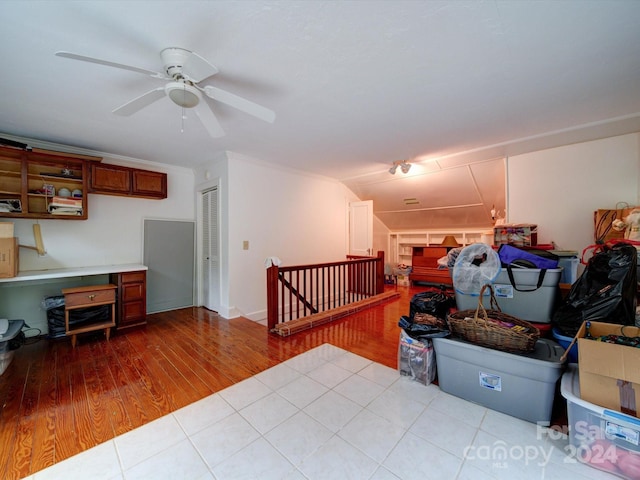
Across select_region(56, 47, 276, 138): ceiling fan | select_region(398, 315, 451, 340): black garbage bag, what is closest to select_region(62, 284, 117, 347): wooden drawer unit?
select_region(56, 47, 276, 138): ceiling fan

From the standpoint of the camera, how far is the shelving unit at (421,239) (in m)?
5.79

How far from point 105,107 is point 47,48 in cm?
81

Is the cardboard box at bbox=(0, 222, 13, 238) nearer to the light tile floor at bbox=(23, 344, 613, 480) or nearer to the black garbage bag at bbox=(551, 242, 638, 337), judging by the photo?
the light tile floor at bbox=(23, 344, 613, 480)

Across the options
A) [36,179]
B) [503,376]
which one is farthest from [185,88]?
[36,179]

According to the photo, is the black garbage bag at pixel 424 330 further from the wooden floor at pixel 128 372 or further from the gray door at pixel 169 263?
the gray door at pixel 169 263

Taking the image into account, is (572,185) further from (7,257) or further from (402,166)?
(7,257)

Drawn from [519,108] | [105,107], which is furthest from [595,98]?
[105,107]

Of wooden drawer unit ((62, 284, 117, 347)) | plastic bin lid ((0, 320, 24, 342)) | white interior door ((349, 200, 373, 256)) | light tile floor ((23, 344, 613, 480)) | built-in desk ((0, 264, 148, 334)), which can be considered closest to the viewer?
light tile floor ((23, 344, 613, 480))

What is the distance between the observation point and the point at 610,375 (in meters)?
1.27

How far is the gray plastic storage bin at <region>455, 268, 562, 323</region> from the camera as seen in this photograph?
2035 millimetres

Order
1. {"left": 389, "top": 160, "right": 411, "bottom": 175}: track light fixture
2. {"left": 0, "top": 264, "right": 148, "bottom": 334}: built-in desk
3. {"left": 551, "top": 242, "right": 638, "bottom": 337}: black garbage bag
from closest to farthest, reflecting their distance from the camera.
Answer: {"left": 551, "top": 242, "right": 638, "bottom": 337}: black garbage bag < {"left": 0, "top": 264, "right": 148, "bottom": 334}: built-in desk < {"left": 389, "top": 160, "right": 411, "bottom": 175}: track light fixture

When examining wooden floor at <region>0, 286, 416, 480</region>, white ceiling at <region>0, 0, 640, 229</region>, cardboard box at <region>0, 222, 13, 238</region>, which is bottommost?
wooden floor at <region>0, 286, 416, 480</region>

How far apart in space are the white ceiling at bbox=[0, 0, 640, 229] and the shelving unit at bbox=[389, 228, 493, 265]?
2.61m

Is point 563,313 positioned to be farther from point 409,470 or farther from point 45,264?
point 45,264
